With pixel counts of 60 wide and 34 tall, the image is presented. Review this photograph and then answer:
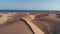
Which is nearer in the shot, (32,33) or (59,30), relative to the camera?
(32,33)

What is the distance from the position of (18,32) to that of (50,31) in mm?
2306

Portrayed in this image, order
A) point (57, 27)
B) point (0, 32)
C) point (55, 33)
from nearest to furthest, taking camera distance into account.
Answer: point (0, 32) < point (55, 33) < point (57, 27)

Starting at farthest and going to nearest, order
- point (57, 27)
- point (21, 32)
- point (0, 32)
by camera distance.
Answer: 1. point (57, 27)
2. point (21, 32)
3. point (0, 32)

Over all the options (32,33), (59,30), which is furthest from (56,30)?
(32,33)

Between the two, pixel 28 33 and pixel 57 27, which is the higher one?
pixel 28 33

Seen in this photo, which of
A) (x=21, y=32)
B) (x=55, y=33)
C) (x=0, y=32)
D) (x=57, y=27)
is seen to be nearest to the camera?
(x=0, y=32)

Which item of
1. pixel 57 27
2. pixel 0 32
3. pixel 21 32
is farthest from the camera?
pixel 57 27

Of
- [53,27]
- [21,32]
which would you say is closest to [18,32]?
[21,32]

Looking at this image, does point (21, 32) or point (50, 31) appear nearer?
point (21, 32)

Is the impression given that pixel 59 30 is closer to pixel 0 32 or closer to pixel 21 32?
pixel 21 32

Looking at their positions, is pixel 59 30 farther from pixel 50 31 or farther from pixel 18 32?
pixel 18 32

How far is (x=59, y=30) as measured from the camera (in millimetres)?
6043

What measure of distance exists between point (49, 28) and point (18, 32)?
248cm

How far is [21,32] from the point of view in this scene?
13.4 feet
